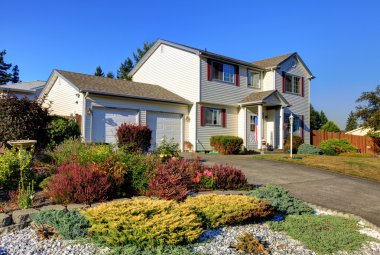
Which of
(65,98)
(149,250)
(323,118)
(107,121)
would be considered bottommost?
(149,250)

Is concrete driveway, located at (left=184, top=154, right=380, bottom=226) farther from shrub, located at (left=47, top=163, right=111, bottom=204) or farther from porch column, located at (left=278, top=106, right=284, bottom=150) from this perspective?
porch column, located at (left=278, top=106, right=284, bottom=150)

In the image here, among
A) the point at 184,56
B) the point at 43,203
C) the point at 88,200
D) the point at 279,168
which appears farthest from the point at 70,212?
the point at 184,56

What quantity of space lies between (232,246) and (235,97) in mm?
17487

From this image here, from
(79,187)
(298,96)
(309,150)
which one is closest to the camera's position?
(79,187)

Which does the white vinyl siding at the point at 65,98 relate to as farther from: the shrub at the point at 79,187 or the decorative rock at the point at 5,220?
the decorative rock at the point at 5,220

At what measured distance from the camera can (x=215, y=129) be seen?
66.0ft

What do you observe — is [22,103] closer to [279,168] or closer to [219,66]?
[279,168]

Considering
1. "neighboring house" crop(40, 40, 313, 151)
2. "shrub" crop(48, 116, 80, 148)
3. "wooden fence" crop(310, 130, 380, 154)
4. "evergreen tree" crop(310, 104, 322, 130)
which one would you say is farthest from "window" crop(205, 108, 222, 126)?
"evergreen tree" crop(310, 104, 322, 130)

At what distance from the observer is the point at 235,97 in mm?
21094

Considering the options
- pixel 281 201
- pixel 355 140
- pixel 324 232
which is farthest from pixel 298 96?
pixel 324 232

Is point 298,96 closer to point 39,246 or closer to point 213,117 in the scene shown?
point 213,117

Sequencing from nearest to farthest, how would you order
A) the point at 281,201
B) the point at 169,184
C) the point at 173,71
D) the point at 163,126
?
the point at 169,184
the point at 281,201
the point at 163,126
the point at 173,71

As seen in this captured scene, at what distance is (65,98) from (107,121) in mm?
2940

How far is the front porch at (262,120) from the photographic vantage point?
20.6 m
